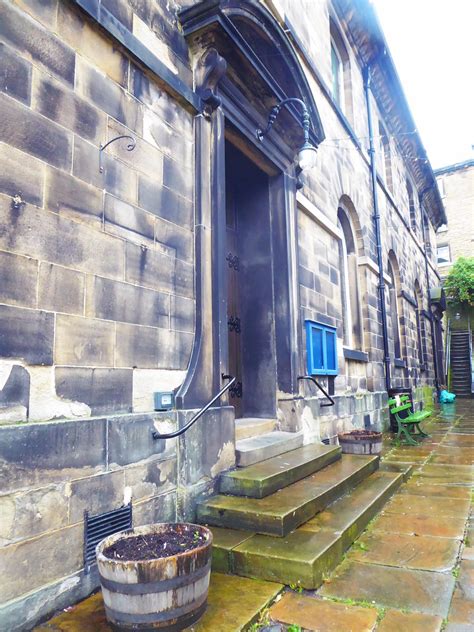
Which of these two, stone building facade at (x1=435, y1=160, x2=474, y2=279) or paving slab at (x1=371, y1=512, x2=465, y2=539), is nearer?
paving slab at (x1=371, y1=512, x2=465, y2=539)

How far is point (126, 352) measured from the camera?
3.15 meters

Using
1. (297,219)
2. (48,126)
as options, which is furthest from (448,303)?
(48,126)

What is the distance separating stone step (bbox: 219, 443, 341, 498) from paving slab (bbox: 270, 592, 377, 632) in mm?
1117

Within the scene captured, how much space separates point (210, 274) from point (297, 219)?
2706 mm

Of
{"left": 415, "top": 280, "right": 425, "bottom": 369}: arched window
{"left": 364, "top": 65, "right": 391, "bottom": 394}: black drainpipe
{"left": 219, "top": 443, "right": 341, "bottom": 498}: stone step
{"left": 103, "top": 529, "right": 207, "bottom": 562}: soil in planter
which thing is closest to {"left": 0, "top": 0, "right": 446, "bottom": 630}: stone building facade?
{"left": 219, "top": 443, "right": 341, "bottom": 498}: stone step

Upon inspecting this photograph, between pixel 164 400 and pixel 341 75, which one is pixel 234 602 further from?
pixel 341 75

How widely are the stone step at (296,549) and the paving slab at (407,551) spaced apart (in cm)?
11

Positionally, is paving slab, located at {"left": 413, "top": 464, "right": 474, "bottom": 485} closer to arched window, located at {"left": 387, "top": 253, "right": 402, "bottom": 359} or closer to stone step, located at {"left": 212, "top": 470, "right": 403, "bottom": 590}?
stone step, located at {"left": 212, "top": 470, "right": 403, "bottom": 590}

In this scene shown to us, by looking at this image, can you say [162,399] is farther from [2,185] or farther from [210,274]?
[2,185]

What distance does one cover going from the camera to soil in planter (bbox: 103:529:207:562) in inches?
91.7

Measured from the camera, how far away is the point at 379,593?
102 inches

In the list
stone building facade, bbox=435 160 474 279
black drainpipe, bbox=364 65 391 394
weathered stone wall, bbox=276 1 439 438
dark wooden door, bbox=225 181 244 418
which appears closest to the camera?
dark wooden door, bbox=225 181 244 418

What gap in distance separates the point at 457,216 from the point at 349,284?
21.8 metres

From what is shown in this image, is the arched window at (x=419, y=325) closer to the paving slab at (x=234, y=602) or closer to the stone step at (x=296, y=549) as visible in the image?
the stone step at (x=296, y=549)
